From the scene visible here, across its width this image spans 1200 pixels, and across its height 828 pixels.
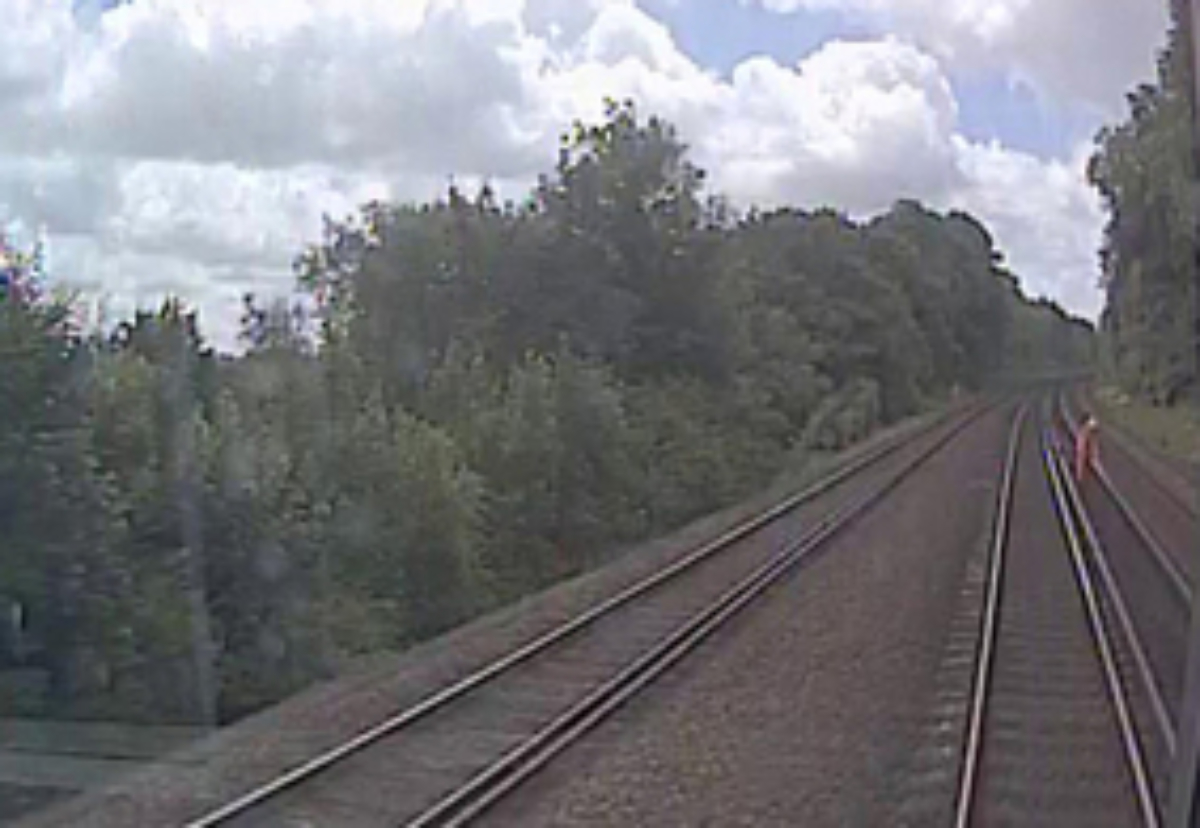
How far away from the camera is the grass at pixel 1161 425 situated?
48.7 meters

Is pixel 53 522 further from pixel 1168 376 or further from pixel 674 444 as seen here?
pixel 1168 376

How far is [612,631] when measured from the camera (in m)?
19.2

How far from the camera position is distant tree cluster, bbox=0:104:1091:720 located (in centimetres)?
1562

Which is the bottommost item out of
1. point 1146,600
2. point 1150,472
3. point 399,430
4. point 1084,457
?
point 1146,600

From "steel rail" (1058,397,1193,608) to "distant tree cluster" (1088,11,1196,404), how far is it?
14.4 feet

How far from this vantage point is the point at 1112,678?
53.8 ft

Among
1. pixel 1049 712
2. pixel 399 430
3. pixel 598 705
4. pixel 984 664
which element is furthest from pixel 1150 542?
pixel 598 705

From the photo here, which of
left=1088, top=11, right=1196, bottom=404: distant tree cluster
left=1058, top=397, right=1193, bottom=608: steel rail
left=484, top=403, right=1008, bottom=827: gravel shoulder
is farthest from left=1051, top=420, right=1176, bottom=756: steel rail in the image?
left=1088, top=11, right=1196, bottom=404: distant tree cluster

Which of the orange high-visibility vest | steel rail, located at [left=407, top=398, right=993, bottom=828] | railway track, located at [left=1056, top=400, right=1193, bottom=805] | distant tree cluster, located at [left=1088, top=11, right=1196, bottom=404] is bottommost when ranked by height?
railway track, located at [left=1056, top=400, right=1193, bottom=805]

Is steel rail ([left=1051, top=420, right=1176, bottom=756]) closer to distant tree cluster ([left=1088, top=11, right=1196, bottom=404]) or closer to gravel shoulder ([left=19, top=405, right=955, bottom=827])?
gravel shoulder ([left=19, top=405, right=955, bottom=827])

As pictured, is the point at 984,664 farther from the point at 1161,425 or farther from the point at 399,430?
the point at 1161,425

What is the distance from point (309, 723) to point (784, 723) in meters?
3.53

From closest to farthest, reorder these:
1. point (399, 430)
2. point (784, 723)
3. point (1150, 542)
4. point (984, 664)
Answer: point (784, 723) < point (984, 664) < point (399, 430) < point (1150, 542)

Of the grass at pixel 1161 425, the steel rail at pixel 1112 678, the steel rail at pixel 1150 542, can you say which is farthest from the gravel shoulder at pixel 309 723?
the grass at pixel 1161 425
